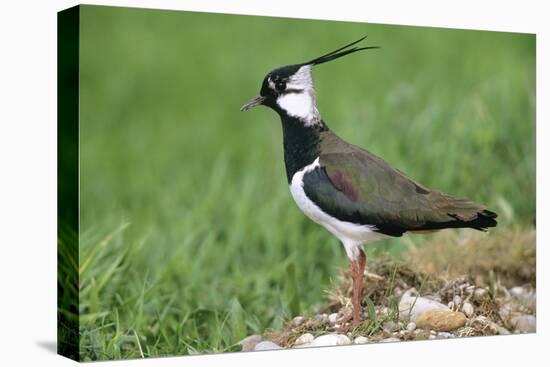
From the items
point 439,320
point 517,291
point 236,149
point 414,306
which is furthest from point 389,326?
point 236,149

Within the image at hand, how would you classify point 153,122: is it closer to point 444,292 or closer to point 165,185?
point 165,185

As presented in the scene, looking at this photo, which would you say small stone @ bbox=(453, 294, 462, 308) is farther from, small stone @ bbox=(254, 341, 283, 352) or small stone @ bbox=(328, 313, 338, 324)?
small stone @ bbox=(254, 341, 283, 352)

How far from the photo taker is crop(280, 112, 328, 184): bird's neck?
6.50 meters

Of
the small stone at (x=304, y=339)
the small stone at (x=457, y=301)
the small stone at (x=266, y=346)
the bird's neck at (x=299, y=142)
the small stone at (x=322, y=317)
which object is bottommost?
the small stone at (x=266, y=346)

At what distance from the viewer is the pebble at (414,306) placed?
6707 millimetres

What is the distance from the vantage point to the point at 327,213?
644 centimetres

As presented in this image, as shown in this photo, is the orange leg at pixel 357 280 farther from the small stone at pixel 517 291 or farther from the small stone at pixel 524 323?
the small stone at pixel 517 291

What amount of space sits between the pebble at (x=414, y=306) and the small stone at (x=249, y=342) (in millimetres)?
844

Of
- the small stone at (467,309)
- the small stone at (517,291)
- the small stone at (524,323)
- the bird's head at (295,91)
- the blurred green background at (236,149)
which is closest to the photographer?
the bird's head at (295,91)

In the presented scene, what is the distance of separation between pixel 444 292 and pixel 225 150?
249 centimetres

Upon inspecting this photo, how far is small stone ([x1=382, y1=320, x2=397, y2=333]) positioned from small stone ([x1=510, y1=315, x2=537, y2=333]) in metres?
0.99

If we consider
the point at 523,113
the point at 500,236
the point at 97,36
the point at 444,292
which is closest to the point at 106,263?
the point at 97,36

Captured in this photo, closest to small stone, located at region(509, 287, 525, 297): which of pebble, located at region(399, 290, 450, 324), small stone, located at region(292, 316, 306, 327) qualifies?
pebble, located at region(399, 290, 450, 324)

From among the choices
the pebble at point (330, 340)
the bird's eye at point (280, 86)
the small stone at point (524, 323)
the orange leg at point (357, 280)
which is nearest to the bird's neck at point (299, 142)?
the bird's eye at point (280, 86)
